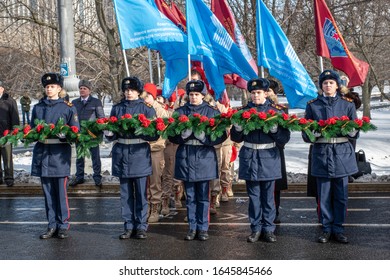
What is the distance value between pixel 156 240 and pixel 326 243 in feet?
6.63

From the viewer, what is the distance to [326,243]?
25.9 ft

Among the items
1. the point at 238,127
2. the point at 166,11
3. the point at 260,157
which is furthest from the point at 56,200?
the point at 166,11

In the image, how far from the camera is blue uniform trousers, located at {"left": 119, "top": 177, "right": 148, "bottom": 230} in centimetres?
834

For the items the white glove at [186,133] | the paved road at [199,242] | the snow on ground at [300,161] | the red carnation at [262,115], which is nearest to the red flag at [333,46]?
the paved road at [199,242]

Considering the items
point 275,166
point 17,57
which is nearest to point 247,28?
point 17,57

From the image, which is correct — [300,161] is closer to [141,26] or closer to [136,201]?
[141,26]

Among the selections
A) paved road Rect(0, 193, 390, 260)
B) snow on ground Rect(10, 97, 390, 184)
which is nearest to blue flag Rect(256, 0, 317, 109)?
paved road Rect(0, 193, 390, 260)

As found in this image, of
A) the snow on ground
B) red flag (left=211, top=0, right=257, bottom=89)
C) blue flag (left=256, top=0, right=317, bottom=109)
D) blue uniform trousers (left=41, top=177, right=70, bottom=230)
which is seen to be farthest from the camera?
the snow on ground

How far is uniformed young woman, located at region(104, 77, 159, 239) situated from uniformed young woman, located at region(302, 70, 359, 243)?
196cm

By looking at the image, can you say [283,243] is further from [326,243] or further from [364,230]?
[364,230]

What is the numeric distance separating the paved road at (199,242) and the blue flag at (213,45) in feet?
6.79

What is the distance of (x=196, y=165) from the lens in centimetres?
811

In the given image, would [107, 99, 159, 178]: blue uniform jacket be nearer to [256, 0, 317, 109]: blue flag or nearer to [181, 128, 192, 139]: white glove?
[181, 128, 192, 139]: white glove

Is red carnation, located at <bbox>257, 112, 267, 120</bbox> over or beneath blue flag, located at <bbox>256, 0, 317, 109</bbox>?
beneath
